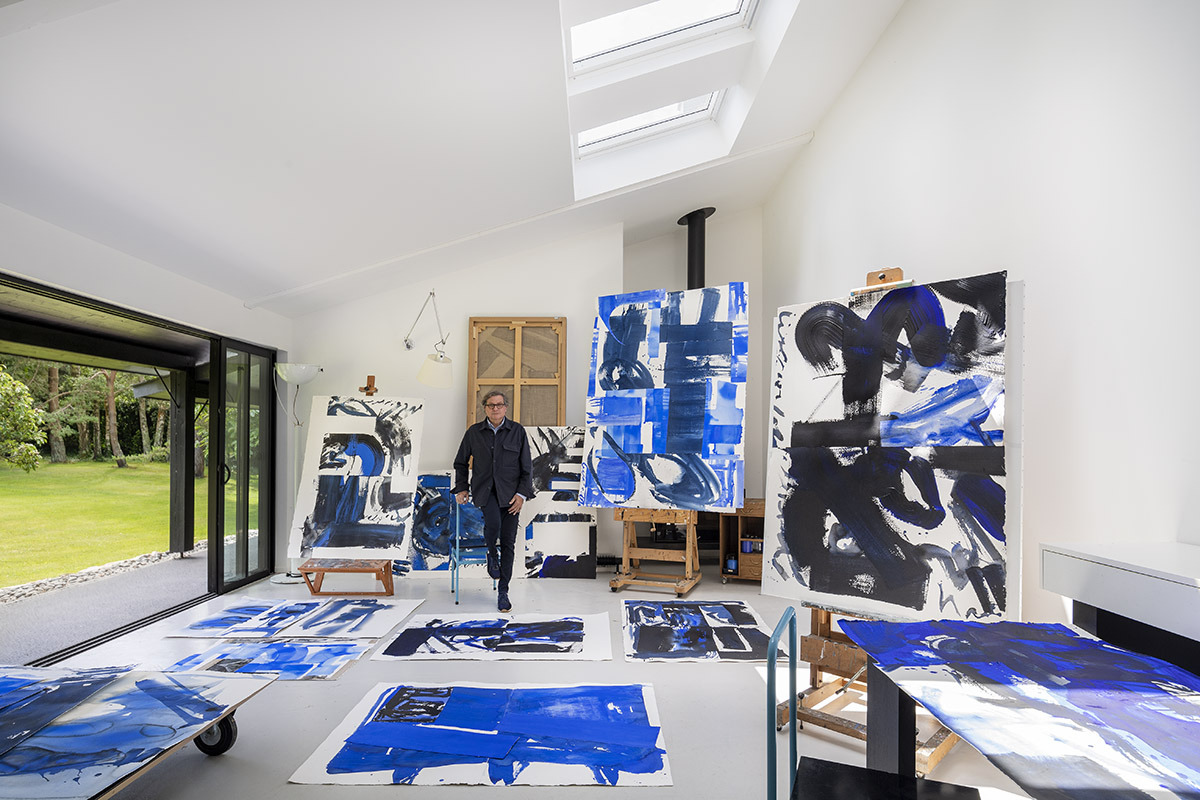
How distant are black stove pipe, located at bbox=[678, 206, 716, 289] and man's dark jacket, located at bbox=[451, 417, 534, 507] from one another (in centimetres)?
226

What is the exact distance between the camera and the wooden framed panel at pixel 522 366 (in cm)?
549

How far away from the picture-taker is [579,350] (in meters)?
5.59

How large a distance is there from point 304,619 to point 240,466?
1551 mm

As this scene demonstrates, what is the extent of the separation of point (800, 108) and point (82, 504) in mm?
7771

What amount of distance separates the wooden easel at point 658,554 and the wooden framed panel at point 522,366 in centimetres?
113

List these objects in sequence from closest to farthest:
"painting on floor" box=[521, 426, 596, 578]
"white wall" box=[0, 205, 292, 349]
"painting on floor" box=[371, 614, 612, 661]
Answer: "white wall" box=[0, 205, 292, 349], "painting on floor" box=[371, 614, 612, 661], "painting on floor" box=[521, 426, 596, 578]

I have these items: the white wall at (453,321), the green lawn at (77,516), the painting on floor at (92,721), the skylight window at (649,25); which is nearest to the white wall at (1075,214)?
the skylight window at (649,25)

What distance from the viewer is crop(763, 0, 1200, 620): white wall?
1944 millimetres

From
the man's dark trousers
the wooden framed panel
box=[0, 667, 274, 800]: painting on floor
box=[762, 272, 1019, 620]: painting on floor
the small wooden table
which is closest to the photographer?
box=[0, 667, 274, 800]: painting on floor

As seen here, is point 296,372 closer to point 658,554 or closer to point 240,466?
point 240,466

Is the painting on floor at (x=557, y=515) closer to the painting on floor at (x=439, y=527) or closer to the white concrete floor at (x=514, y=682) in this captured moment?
the painting on floor at (x=439, y=527)

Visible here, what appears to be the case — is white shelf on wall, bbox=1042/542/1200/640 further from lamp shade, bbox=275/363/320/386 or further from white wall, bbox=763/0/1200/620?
lamp shade, bbox=275/363/320/386

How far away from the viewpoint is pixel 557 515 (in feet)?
17.2

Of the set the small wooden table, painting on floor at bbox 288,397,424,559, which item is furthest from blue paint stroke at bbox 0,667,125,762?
painting on floor at bbox 288,397,424,559
